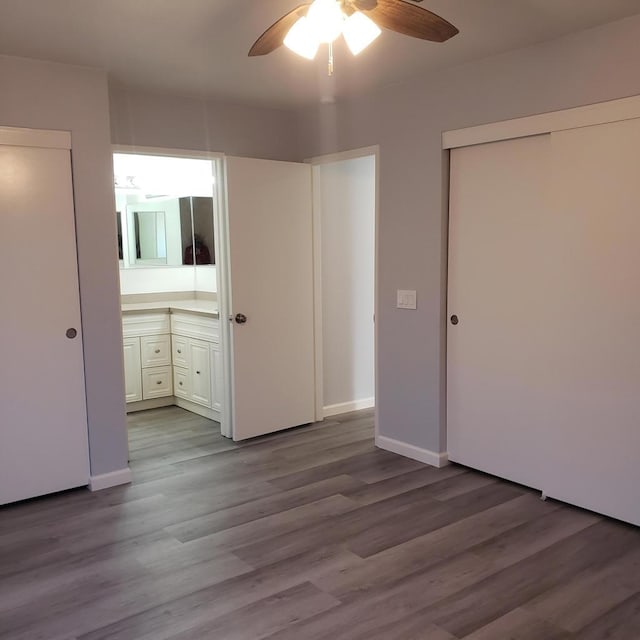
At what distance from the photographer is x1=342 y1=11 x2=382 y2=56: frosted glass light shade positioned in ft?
7.22

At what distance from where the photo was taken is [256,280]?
4336mm

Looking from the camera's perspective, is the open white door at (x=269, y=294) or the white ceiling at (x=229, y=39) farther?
the open white door at (x=269, y=294)

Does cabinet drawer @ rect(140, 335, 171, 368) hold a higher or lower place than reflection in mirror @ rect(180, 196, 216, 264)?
lower

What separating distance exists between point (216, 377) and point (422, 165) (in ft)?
7.25

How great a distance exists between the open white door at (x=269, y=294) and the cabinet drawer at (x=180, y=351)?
914mm

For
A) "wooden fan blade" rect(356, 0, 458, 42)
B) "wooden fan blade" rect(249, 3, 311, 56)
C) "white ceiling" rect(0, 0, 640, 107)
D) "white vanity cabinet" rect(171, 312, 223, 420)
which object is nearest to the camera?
"wooden fan blade" rect(356, 0, 458, 42)

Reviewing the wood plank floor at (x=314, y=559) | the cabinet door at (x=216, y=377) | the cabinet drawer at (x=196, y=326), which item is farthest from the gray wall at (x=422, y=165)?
the cabinet drawer at (x=196, y=326)

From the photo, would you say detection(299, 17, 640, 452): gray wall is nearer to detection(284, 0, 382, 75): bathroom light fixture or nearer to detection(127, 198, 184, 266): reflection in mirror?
detection(284, 0, 382, 75): bathroom light fixture

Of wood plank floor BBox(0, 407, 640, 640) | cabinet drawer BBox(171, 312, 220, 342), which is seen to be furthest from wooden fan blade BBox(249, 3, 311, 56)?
cabinet drawer BBox(171, 312, 220, 342)

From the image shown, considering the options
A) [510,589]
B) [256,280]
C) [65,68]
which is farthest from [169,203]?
[510,589]

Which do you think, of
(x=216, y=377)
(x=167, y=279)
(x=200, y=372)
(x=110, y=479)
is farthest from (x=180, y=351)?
(x=110, y=479)

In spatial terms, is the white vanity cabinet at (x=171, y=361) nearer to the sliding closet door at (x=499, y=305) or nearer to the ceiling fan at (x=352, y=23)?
the sliding closet door at (x=499, y=305)

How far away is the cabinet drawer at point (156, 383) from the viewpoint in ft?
17.0

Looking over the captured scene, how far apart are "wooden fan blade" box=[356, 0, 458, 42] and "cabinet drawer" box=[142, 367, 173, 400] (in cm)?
374
